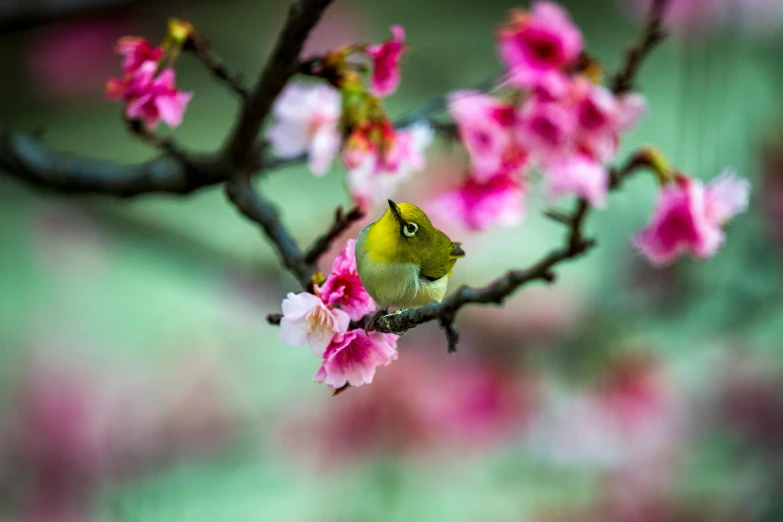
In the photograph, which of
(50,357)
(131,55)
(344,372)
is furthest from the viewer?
(50,357)

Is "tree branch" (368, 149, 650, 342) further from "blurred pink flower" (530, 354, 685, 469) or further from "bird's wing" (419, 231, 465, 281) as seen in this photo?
"blurred pink flower" (530, 354, 685, 469)

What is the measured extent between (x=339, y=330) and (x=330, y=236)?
6 centimetres

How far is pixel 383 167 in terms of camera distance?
→ 0.27 meters

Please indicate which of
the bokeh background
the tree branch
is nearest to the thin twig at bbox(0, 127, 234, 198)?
the tree branch

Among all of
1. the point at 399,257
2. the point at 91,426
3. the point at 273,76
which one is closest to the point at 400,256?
the point at 399,257

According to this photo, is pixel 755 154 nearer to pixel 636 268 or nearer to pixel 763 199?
pixel 763 199

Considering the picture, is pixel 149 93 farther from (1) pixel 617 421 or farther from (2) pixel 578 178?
(1) pixel 617 421

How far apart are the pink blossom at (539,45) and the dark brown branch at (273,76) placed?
0.13 meters

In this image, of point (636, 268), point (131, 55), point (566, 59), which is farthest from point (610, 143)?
point (636, 268)

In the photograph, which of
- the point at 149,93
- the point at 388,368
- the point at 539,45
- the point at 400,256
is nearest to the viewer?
the point at 400,256

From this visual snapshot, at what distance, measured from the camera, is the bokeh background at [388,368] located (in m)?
0.76

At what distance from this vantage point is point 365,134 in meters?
0.26

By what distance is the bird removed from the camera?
0.14m

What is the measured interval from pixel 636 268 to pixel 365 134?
0.55m
